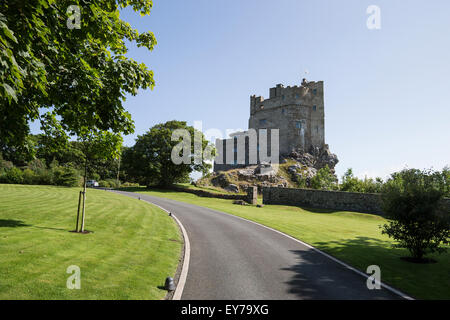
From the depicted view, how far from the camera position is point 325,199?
35.4 meters

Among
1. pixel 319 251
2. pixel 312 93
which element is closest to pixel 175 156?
pixel 319 251

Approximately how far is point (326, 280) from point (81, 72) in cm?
1015

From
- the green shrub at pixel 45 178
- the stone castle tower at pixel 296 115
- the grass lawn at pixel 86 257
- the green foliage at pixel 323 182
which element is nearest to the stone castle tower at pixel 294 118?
the stone castle tower at pixel 296 115

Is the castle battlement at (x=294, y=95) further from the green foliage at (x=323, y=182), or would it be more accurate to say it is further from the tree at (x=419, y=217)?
the tree at (x=419, y=217)

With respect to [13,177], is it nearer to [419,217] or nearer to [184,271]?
[184,271]

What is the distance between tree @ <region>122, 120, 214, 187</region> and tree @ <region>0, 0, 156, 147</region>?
4130cm

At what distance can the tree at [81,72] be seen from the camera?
261 inches

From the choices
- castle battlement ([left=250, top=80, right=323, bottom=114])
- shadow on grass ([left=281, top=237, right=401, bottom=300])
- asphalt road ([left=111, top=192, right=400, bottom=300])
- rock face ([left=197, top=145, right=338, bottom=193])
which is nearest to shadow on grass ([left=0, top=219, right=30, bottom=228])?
asphalt road ([left=111, top=192, right=400, bottom=300])

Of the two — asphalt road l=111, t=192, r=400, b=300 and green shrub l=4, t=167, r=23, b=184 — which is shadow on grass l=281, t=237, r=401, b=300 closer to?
asphalt road l=111, t=192, r=400, b=300

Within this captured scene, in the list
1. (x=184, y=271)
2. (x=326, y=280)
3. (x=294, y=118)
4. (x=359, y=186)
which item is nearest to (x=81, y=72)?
(x=184, y=271)

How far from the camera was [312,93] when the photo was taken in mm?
81375
